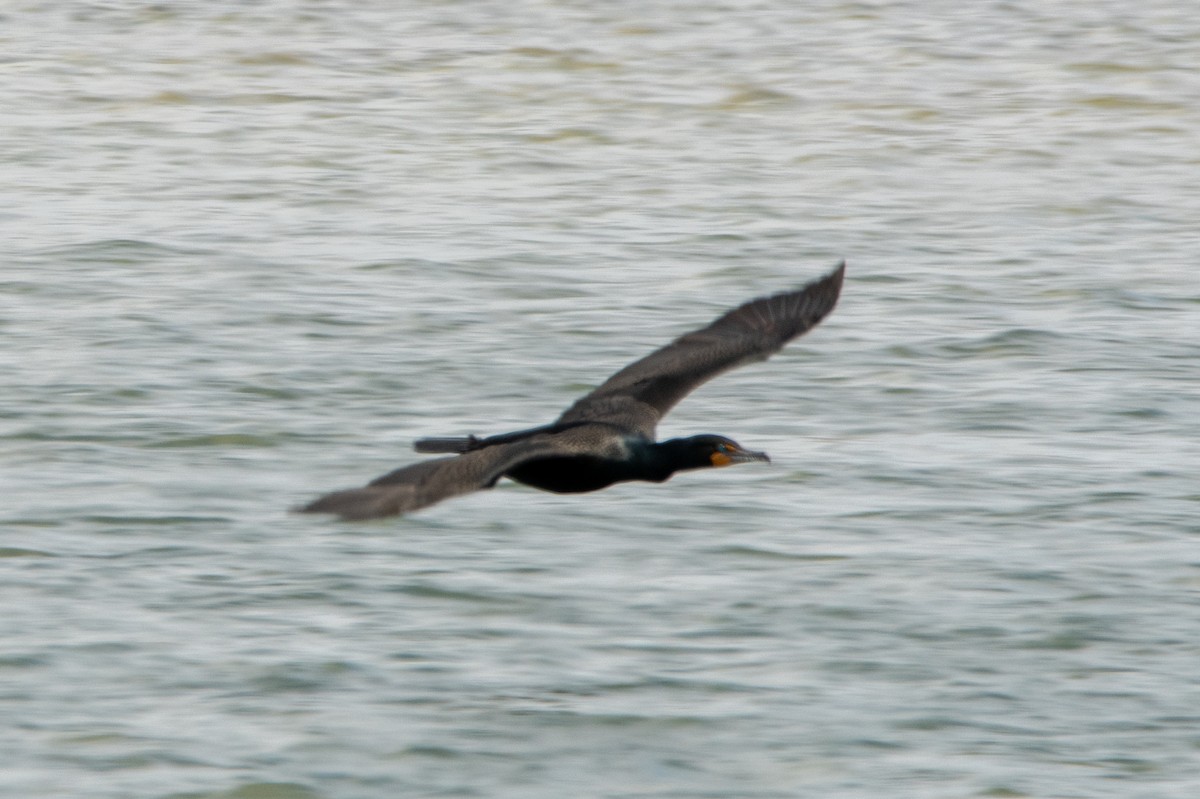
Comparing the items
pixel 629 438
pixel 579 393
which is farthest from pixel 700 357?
pixel 579 393

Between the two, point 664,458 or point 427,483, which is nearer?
point 427,483

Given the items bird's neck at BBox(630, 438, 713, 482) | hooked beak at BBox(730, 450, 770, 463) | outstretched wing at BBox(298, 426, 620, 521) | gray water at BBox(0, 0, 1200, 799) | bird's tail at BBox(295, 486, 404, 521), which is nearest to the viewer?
bird's tail at BBox(295, 486, 404, 521)

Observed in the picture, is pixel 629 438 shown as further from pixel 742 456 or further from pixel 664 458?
pixel 742 456

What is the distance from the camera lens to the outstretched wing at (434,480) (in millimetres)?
7258

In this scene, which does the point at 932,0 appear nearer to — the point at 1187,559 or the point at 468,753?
the point at 1187,559

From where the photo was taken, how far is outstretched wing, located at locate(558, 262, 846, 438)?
9.54m

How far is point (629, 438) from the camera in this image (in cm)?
919

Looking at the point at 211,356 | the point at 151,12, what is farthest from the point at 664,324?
the point at 151,12

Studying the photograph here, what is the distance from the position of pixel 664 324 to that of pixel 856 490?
2.85 m

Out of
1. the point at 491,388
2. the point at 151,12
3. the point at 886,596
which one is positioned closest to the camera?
the point at 886,596

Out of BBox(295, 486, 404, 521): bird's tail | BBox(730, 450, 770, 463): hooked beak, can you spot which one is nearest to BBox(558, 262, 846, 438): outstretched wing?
BBox(730, 450, 770, 463): hooked beak

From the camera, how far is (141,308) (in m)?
13.7

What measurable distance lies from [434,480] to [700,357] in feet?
7.35

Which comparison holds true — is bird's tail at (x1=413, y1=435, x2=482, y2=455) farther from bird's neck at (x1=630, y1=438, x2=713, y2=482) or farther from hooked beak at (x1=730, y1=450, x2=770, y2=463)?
hooked beak at (x1=730, y1=450, x2=770, y2=463)
